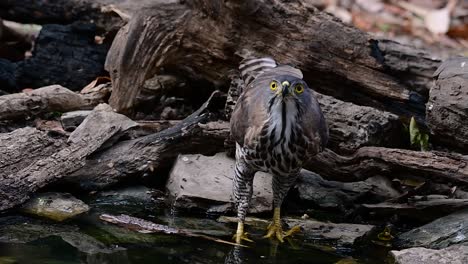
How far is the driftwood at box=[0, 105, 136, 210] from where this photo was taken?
17.6 ft

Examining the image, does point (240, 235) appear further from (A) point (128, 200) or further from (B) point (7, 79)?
(B) point (7, 79)

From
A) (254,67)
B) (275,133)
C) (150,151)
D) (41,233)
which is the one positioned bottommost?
(41,233)

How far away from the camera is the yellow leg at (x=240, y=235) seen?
5307 mm

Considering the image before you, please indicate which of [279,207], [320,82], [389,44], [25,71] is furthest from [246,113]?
[25,71]

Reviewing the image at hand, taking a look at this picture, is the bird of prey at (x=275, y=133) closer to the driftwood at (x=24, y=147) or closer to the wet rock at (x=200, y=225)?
the wet rock at (x=200, y=225)

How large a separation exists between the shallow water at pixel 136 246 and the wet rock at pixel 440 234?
318mm

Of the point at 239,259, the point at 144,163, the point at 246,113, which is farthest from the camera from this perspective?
the point at 144,163

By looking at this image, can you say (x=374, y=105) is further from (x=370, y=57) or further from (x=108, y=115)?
(x=108, y=115)

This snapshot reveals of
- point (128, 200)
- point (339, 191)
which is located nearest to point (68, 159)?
point (128, 200)

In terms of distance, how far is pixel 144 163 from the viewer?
6043 millimetres

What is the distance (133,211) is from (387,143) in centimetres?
213

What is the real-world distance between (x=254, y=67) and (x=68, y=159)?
5.07 ft

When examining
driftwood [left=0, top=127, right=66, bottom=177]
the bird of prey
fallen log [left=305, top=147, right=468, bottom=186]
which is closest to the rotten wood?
the bird of prey

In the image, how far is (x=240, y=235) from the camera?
5.34 meters
